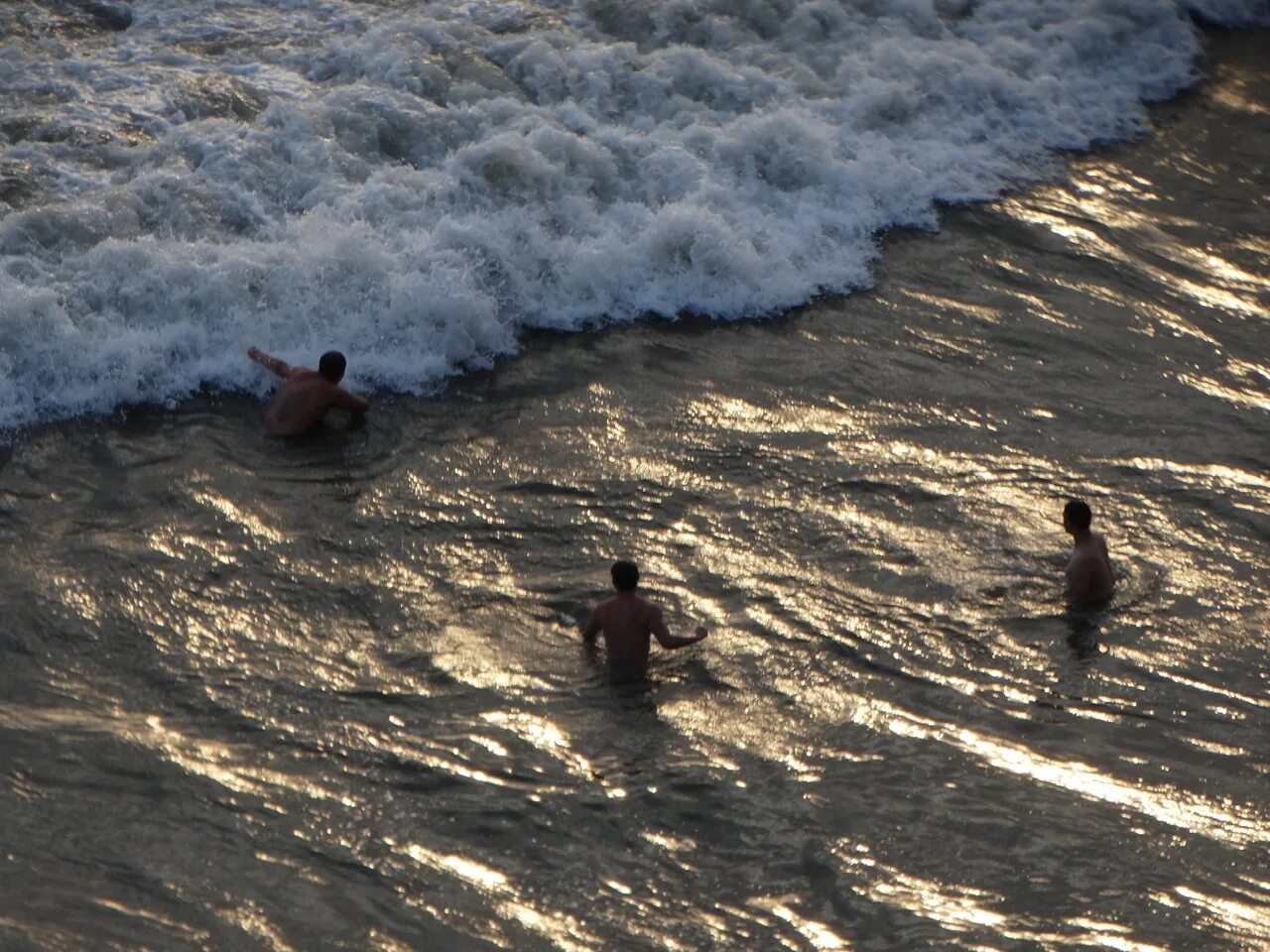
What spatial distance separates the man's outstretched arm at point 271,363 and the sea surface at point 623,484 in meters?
0.12

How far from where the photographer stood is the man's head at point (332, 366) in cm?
962

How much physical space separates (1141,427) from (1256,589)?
1.83 m

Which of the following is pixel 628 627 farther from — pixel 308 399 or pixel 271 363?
pixel 271 363

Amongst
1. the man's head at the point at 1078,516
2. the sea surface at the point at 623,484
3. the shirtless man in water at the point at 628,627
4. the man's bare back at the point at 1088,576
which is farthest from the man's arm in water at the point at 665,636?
the man's head at the point at 1078,516

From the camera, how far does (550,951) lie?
6.05m

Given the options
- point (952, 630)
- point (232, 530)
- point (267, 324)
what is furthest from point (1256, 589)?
point (267, 324)

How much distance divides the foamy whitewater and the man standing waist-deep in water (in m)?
3.67

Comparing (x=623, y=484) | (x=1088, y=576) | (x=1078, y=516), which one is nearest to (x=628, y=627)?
(x=623, y=484)

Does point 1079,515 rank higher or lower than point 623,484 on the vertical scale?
higher

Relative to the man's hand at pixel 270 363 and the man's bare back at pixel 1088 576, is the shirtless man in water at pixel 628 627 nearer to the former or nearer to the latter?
the man's bare back at pixel 1088 576

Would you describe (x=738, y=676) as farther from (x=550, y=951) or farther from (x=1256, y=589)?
(x=1256, y=589)

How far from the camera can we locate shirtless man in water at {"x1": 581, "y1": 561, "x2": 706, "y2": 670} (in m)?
7.75

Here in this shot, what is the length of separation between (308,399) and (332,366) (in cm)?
25

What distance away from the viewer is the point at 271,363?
9984 millimetres
